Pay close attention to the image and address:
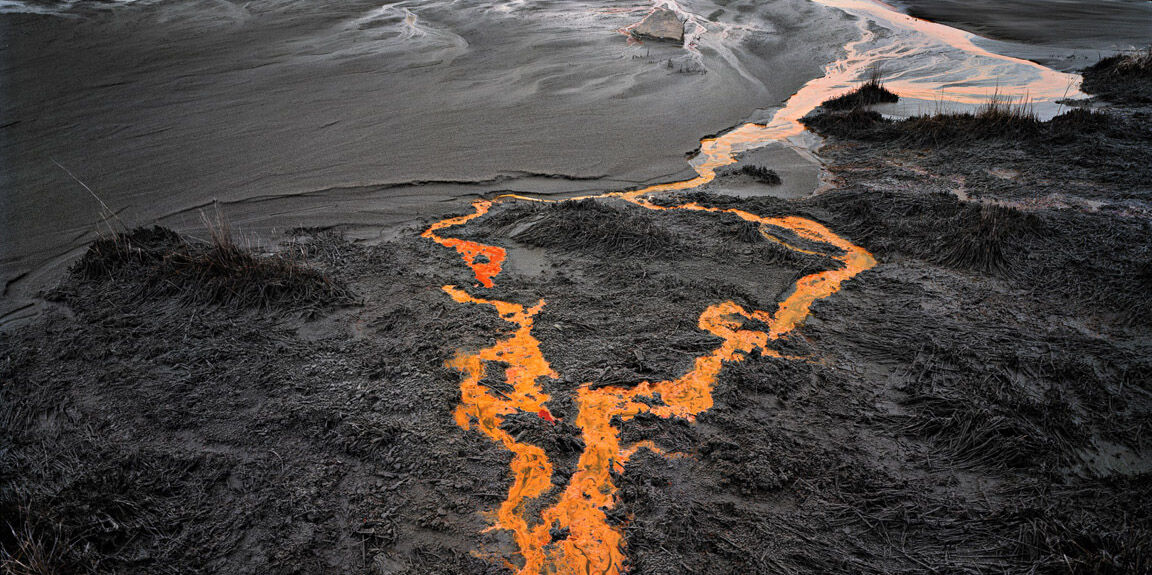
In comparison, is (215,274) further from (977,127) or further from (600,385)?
(977,127)

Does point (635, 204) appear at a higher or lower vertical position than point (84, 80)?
lower

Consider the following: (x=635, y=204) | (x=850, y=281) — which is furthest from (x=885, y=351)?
(x=635, y=204)

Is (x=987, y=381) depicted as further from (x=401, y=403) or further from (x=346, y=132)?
(x=346, y=132)

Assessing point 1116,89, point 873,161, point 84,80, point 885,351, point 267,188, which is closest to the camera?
point 885,351

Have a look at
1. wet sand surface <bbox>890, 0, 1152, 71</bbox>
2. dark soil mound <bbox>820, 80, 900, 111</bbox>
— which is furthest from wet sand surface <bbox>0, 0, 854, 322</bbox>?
wet sand surface <bbox>890, 0, 1152, 71</bbox>

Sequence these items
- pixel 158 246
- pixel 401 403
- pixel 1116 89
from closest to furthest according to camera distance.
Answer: pixel 401 403, pixel 158 246, pixel 1116 89

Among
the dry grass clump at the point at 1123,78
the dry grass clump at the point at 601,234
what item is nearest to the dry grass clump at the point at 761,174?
the dry grass clump at the point at 601,234

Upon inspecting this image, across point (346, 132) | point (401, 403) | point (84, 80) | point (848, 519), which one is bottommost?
point (848, 519)

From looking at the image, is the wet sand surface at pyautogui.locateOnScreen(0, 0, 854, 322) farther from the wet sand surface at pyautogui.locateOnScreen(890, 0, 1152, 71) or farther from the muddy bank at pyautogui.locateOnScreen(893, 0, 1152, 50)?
the muddy bank at pyautogui.locateOnScreen(893, 0, 1152, 50)
